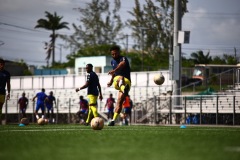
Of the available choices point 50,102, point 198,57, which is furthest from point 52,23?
point 50,102

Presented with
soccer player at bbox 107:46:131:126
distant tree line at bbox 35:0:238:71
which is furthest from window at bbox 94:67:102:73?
soccer player at bbox 107:46:131:126

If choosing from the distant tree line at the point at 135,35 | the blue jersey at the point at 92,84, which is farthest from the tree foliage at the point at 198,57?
the blue jersey at the point at 92,84

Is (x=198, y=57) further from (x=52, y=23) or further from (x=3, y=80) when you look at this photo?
(x=3, y=80)

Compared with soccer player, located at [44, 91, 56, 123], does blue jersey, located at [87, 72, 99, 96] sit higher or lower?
higher

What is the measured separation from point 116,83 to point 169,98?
14932 mm

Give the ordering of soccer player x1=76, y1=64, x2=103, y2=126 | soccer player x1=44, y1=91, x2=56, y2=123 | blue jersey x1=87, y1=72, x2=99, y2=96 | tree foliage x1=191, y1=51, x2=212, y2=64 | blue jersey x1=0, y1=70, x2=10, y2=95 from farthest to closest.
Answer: tree foliage x1=191, y1=51, x2=212, y2=64 < soccer player x1=44, y1=91, x2=56, y2=123 < blue jersey x1=87, y1=72, x2=99, y2=96 < soccer player x1=76, y1=64, x2=103, y2=126 < blue jersey x1=0, y1=70, x2=10, y2=95

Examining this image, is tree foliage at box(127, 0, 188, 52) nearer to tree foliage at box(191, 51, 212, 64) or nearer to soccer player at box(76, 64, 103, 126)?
tree foliage at box(191, 51, 212, 64)

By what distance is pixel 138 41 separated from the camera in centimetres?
6681

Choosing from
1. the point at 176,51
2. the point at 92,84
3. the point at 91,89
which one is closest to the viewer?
the point at 91,89

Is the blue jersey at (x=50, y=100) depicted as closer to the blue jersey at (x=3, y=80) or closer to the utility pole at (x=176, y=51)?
the utility pole at (x=176, y=51)

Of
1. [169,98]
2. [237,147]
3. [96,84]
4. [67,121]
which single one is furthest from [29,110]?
[237,147]

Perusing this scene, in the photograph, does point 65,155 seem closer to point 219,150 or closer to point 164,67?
point 219,150

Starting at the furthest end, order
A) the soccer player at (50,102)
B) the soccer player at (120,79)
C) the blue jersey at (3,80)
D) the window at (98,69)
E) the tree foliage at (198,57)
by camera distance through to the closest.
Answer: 1. the tree foliage at (198,57)
2. the window at (98,69)
3. the soccer player at (50,102)
4. the blue jersey at (3,80)
5. the soccer player at (120,79)

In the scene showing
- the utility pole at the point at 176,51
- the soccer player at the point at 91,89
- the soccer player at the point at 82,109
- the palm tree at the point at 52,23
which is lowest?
the soccer player at the point at 82,109
